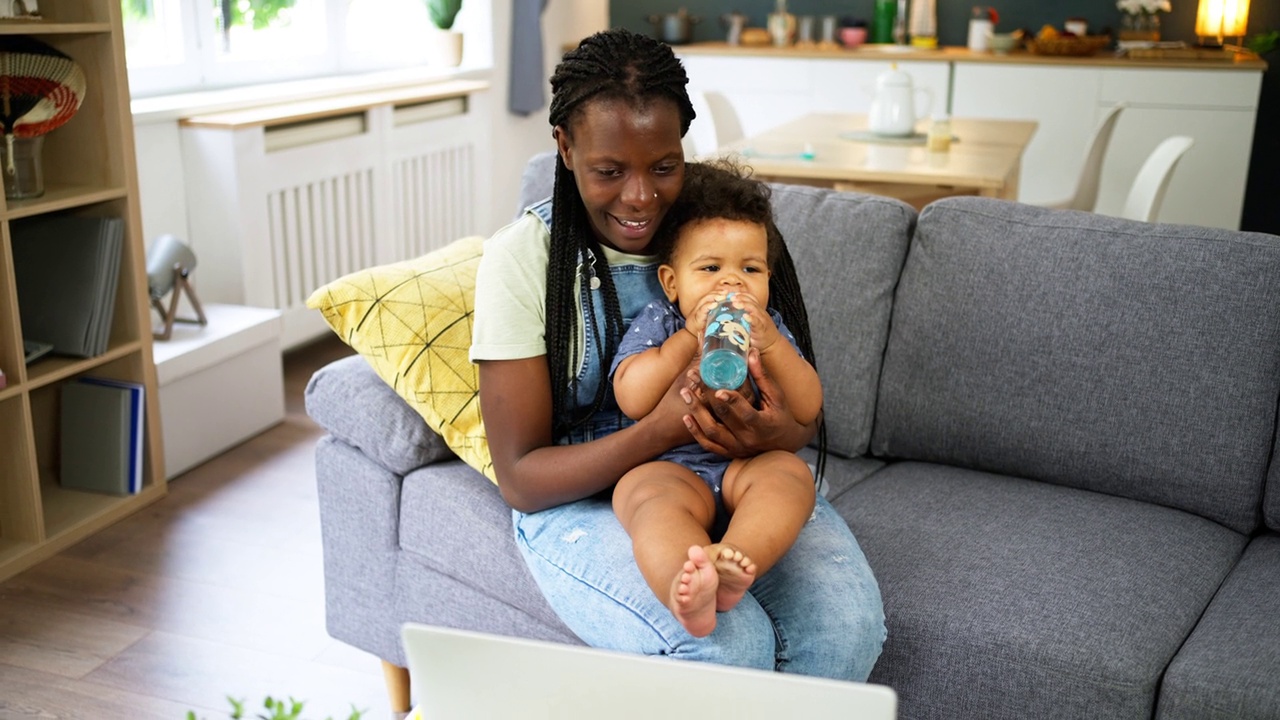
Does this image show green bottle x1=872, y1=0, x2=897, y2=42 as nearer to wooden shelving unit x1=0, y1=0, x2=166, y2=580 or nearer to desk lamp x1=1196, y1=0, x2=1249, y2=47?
desk lamp x1=1196, y1=0, x2=1249, y2=47

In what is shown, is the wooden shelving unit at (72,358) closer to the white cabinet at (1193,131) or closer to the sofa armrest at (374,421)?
the sofa armrest at (374,421)

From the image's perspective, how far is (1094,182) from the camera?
383 cm

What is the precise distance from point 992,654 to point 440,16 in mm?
3707

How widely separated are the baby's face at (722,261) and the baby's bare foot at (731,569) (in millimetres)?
344

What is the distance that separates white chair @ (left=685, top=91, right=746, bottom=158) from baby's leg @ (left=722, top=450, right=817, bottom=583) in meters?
2.70

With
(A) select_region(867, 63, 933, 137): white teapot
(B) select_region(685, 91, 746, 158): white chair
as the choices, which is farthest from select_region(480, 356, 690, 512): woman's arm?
(B) select_region(685, 91, 746, 158): white chair

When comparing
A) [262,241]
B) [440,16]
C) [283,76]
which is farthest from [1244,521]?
[440,16]

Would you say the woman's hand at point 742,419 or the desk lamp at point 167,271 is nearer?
the woman's hand at point 742,419

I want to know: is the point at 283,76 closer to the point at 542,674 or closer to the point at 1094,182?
the point at 1094,182

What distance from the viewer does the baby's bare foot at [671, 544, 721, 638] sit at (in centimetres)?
112

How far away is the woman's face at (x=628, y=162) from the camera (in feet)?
4.46

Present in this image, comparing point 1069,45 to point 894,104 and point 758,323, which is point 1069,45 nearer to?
point 894,104

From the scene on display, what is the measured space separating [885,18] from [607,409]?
4472 mm

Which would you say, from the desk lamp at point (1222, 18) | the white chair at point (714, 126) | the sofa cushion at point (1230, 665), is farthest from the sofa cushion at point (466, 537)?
the desk lamp at point (1222, 18)
